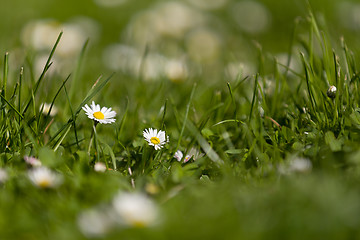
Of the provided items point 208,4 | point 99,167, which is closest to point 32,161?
point 99,167

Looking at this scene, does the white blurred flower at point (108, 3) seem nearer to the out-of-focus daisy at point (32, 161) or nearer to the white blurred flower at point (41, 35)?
the white blurred flower at point (41, 35)

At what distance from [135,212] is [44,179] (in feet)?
1.14

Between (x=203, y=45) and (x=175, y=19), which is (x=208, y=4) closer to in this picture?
(x=175, y=19)

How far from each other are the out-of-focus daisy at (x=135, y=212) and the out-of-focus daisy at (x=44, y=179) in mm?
260

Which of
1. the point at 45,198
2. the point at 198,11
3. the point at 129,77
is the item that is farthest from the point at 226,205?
the point at 198,11

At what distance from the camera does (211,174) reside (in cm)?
164

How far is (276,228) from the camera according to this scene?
107 cm

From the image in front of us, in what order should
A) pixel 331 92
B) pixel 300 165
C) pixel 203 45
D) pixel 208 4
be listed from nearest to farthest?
pixel 300 165, pixel 331 92, pixel 203 45, pixel 208 4

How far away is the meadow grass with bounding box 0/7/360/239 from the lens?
1075mm

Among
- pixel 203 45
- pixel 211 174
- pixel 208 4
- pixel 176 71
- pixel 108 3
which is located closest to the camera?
pixel 211 174

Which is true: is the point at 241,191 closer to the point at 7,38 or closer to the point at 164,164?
the point at 164,164

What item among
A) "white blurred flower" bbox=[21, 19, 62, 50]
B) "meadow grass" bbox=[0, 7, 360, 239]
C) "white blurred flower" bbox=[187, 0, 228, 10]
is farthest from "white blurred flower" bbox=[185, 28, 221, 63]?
"meadow grass" bbox=[0, 7, 360, 239]

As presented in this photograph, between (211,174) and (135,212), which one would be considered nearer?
(135,212)

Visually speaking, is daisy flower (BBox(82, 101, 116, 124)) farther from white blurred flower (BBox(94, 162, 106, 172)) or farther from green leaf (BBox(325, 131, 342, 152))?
green leaf (BBox(325, 131, 342, 152))
